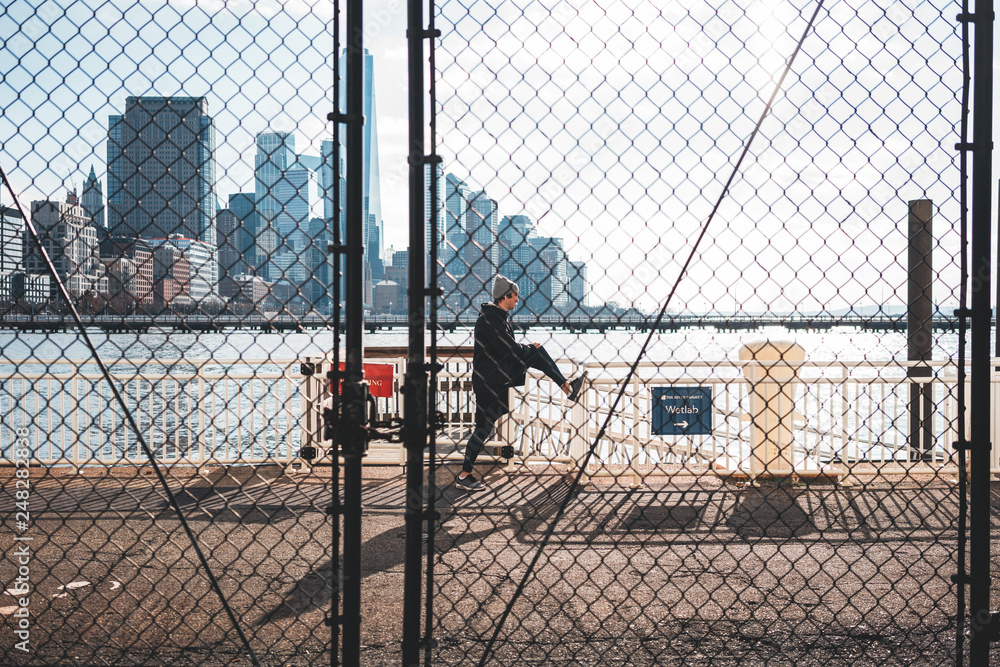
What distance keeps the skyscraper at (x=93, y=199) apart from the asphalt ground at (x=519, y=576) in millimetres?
1899

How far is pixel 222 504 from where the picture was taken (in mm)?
6004

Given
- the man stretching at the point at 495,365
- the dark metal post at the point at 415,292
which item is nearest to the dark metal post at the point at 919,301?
the man stretching at the point at 495,365

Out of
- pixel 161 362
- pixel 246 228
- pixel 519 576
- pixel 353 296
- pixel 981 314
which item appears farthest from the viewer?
pixel 161 362

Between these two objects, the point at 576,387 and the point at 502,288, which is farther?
the point at 576,387

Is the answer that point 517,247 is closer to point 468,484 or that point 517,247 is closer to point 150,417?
point 150,417

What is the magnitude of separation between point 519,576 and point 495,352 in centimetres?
246

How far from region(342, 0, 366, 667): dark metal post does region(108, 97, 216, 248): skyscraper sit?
2.60 ft

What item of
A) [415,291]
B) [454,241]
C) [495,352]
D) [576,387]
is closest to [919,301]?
[576,387]

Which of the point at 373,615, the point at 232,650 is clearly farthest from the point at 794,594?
the point at 232,650

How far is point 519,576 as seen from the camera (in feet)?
14.4

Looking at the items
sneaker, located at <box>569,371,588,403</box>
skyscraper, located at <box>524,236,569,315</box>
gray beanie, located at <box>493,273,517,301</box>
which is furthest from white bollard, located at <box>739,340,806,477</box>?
skyscraper, located at <box>524,236,569,315</box>

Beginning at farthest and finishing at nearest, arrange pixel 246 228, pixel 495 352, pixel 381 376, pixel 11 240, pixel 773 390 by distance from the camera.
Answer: pixel 381 376 < pixel 773 390 < pixel 495 352 < pixel 11 240 < pixel 246 228

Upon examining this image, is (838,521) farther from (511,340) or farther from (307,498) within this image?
(307,498)

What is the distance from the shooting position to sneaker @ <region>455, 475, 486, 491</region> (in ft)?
22.1
